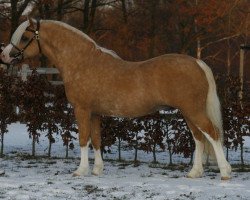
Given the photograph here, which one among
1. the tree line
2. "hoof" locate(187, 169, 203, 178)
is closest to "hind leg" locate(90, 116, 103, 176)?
"hoof" locate(187, 169, 203, 178)

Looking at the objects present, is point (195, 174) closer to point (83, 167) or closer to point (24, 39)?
point (83, 167)

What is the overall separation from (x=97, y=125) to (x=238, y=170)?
2.35m

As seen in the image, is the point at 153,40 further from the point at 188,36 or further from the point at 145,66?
the point at 145,66

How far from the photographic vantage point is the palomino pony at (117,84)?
20.9 ft

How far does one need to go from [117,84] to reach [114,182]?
1338mm

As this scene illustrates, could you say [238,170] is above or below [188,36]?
below

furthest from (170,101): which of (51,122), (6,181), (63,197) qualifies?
(51,122)

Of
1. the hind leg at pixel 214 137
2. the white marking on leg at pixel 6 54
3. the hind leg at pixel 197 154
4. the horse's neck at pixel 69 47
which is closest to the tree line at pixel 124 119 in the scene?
the hind leg at pixel 197 154

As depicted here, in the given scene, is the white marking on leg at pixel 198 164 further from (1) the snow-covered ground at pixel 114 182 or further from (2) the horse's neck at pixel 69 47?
(2) the horse's neck at pixel 69 47

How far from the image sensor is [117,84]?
6691mm

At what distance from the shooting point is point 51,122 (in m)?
9.29

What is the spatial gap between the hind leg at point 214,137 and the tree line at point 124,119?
1.91m

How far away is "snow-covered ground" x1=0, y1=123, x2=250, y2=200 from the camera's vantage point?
546 centimetres

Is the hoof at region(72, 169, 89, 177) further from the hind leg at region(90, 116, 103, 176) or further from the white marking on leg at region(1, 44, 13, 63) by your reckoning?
the white marking on leg at region(1, 44, 13, 63)
